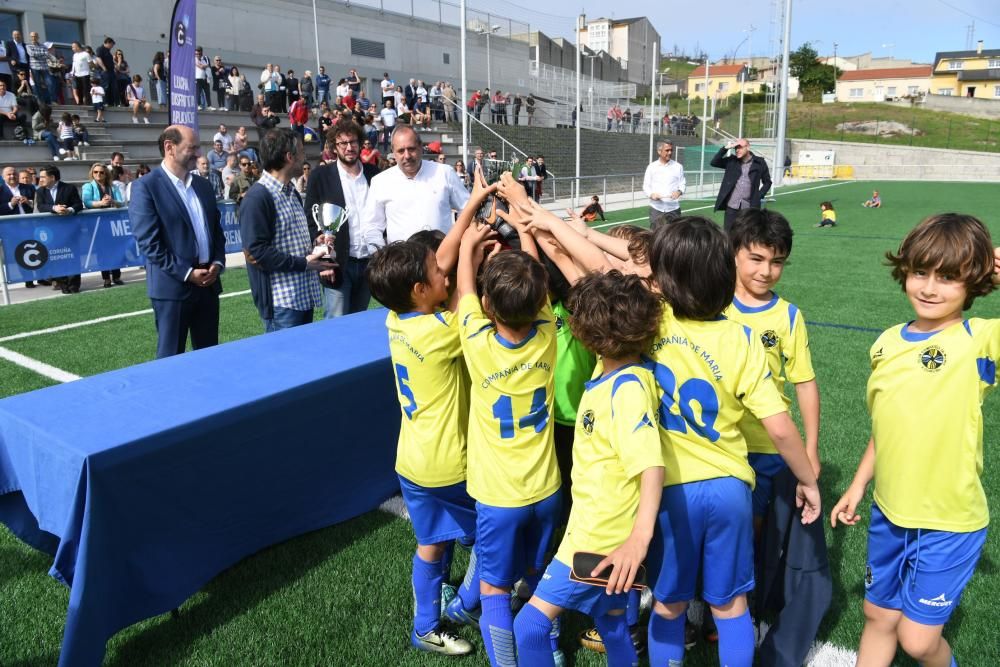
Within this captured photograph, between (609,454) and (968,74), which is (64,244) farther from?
(968,74)

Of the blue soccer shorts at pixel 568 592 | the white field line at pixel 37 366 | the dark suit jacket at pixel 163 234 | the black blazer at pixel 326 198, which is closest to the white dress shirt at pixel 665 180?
the black blazer at pixel 326 198

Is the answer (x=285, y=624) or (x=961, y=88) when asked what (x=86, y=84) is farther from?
(x=961, y=88)

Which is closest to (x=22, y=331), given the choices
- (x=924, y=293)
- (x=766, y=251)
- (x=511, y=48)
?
(x=766, y=251)

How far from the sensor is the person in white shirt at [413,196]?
515cm

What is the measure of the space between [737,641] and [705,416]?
726 millimetres

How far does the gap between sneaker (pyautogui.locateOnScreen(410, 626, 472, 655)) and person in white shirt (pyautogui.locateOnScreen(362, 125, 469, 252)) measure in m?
3.01

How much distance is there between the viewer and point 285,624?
9.65 ft

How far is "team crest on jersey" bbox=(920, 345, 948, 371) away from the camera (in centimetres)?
210

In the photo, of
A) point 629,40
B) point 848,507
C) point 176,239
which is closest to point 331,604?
point 848,507

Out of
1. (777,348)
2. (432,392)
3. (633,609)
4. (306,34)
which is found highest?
(306,34)

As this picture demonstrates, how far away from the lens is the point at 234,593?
3.15 m

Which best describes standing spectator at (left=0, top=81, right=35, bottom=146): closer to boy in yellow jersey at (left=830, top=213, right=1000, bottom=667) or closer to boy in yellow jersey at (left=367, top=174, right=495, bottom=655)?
boy in yellow jersey at (left=367, top=174, right=495, bottom=655)

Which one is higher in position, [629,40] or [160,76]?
[629,40]

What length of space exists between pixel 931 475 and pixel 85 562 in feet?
9.02
